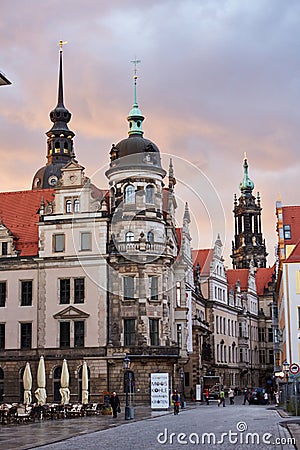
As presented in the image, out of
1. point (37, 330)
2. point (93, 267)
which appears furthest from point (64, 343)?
point (93, 267)

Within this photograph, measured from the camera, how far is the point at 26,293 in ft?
201

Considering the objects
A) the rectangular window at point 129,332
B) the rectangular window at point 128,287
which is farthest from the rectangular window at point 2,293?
the rectangular window at point 129,332

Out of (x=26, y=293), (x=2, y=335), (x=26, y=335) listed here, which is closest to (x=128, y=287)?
(x=26, y=293)

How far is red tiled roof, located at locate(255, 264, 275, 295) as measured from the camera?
12025 cm

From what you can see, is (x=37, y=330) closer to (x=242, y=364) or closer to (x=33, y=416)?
(x=33, y=416)

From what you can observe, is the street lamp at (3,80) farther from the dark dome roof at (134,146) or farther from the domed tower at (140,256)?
the dark dome roof at (134,146)

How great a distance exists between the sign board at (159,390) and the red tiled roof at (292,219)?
19.0m

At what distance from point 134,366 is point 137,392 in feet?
6.26

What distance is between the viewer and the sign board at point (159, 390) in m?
48.8

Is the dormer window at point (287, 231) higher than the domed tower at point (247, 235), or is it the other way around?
the domed tower at point (247, 235)

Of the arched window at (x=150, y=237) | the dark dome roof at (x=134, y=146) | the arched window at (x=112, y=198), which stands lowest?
the arched window at (x=150, y=237)

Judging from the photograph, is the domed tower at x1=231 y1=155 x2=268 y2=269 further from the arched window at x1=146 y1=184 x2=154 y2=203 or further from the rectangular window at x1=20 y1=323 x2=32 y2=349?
the rectangular window at x1=20 y1=323 x2=32 y2=349

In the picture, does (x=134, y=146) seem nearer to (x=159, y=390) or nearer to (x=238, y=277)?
(x=159, y=390)

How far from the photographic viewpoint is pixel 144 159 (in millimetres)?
62219
